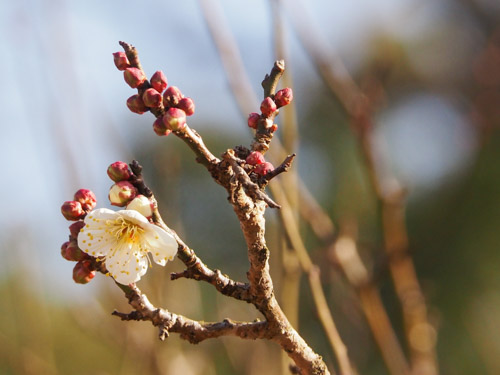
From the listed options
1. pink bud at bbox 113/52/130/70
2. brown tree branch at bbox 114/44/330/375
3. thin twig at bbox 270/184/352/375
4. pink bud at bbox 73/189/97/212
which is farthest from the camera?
thin twig at bbox 270/184/352/375

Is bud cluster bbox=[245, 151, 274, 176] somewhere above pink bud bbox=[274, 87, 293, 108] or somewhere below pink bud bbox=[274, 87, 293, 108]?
below

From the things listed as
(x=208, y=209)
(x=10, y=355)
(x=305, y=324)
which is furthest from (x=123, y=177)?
(x=208, y=209)

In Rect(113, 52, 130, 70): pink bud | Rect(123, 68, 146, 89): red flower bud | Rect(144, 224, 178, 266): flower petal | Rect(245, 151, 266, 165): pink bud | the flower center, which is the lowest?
Rect(144, 224, 178, 266): flower petal

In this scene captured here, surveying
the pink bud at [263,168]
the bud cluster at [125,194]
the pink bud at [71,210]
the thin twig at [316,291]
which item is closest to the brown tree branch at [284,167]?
the pink bud at [263,168]

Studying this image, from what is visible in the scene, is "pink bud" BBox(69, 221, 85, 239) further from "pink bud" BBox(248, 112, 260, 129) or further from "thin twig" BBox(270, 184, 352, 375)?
"thin twig" BBox(270, 184, 352, 375)

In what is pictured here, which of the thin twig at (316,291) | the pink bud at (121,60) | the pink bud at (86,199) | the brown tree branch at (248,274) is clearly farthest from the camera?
the thin twig at (316,291)

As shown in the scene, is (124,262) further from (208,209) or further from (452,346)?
(452,346)

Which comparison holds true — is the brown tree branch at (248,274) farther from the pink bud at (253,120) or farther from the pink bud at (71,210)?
the pink bud at (71,210)

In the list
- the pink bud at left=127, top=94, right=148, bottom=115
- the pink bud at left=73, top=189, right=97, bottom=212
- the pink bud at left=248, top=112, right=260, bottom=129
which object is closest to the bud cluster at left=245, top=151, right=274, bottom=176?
the pink bud at left=248, top=112, right=260, bottom=129
